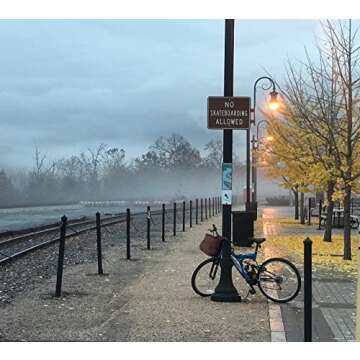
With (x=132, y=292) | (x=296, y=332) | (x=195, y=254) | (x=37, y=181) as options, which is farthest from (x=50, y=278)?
(x=37, y=181)

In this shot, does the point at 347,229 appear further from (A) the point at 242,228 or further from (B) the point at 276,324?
(B) the point at 276,324

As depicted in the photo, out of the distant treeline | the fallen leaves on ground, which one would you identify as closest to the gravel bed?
the fallen leaves on ground

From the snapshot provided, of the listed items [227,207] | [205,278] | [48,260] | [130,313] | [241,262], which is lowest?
[48,260]

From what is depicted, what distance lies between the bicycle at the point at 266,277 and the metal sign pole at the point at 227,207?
15cm

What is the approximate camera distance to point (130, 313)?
739 cm

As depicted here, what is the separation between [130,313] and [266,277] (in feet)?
6.81

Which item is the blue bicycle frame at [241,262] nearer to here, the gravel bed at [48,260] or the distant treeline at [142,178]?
the gravel bed at [48,260]

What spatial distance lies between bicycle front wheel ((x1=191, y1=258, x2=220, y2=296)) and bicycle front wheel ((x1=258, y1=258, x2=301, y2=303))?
2.34ft

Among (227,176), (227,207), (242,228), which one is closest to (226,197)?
(227,207)

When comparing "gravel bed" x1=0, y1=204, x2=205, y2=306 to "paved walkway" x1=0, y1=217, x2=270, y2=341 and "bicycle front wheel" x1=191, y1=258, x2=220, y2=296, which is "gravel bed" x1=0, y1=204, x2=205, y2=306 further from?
"bicycle front wheel" x1=191, y1=258, x2=220, y2=296

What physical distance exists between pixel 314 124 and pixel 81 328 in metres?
10.1

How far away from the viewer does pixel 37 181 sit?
335 feet
